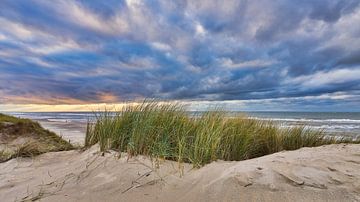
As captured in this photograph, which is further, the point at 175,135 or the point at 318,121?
the point at 318,121

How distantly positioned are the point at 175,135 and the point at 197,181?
1.36 m

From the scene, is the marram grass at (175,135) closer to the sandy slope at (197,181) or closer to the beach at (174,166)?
the beach at (174,166)

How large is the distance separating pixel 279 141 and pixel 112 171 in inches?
147

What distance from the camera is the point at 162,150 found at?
4.25m

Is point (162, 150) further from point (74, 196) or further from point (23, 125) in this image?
point (23, 125)

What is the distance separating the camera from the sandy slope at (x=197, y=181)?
288cm

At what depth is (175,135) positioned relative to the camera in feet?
15.4

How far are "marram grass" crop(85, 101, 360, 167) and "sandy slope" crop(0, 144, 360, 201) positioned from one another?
0.82 feet

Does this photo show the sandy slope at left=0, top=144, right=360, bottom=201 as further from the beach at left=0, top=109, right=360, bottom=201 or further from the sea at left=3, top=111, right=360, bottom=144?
the sea at left=3, top=111, right=360, bottom=144

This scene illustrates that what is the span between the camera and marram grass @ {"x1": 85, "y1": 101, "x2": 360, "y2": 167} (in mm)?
4230

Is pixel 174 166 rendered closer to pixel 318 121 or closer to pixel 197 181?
pixel 197 181

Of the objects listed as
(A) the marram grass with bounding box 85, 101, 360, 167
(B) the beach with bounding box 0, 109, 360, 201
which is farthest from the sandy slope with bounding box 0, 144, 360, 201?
(A) the marram grass with bounding box 85, 101, 360, 167

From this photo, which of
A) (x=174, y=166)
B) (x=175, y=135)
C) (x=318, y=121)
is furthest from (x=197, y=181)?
(x=318, y=121)

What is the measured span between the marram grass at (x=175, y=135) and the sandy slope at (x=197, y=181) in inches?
9.8
